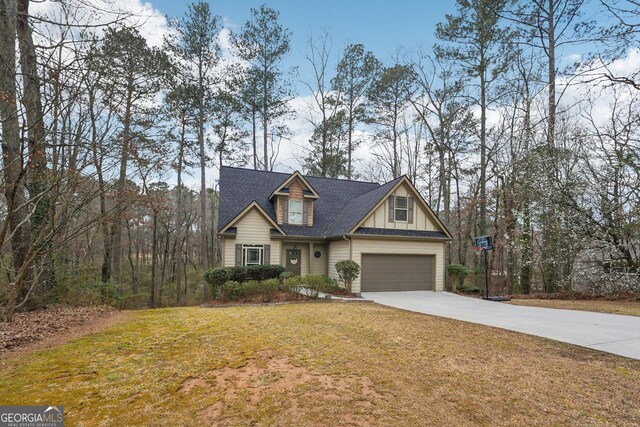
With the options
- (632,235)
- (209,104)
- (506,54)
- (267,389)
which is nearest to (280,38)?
(209,104)

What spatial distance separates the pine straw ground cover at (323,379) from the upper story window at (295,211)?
400 inches

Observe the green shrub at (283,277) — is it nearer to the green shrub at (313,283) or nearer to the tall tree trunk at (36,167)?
the green shrub at (313,283)

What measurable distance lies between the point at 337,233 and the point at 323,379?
1128cm

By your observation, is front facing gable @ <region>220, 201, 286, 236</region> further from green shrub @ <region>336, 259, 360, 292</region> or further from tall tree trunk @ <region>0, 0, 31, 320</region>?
tall tree trunk @ <region>0, 0, 31, 320</region>

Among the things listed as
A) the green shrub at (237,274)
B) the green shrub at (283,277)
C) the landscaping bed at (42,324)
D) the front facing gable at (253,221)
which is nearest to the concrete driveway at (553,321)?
the green shrub at (283,277)

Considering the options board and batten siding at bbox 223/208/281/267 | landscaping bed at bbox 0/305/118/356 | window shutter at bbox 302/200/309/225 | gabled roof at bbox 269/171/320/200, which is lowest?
landscaping bed at bbox 0/305/118/356

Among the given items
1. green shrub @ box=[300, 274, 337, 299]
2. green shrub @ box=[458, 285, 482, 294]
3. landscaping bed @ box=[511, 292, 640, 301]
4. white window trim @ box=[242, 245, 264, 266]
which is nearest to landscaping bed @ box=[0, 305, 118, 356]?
white window trim @ box=[242, 245, 264, 266]

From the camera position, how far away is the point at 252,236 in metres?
Answer: 15.1

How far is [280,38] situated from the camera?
2170cm

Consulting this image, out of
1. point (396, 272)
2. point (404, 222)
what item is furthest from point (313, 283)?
point (404, 222)

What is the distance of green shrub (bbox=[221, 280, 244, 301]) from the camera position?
1189 centimetres

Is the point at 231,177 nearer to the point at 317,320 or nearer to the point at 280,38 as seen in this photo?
the point at 280,38

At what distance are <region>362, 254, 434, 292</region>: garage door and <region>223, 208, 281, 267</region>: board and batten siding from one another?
14.0 feet

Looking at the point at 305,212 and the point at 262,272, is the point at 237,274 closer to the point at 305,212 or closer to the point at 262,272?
the point at 262,272
